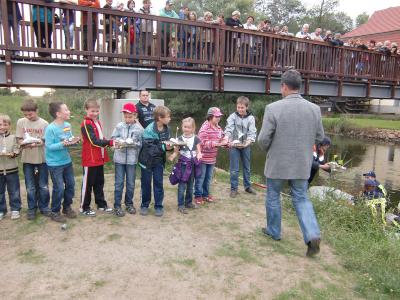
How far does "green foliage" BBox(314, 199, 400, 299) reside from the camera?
355cm

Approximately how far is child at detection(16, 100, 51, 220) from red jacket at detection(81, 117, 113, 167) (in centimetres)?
51

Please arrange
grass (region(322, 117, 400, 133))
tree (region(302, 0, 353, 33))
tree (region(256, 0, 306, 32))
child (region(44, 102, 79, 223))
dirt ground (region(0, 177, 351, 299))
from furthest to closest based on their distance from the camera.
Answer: tree (region(256, 0, 306, 32)) → tree (region(302, 0, 353, 33)) → grass (region(322, 117, 400, 133)) → child (region(44, 102, 79, 223)) → dirt ground (region(0, 177, 351, 299))

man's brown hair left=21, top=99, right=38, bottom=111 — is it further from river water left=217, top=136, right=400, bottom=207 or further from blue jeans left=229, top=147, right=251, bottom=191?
river water left=217, top=136, right=400, bottom=207

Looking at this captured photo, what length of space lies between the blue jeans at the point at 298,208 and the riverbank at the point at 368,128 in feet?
61.4

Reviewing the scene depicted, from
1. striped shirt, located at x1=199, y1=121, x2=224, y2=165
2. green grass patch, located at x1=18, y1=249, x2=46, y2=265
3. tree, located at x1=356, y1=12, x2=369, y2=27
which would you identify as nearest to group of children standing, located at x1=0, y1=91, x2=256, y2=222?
striped shirt, located at x1=199, y1=121, x2=224, y2=165

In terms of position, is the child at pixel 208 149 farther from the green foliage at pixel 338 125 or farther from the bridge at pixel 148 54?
the green foliage at pixel 338 125

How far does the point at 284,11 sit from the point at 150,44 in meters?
53.2

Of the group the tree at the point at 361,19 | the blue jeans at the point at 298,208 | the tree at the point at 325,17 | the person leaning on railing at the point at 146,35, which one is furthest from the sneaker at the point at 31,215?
the tree at the point at 361,19

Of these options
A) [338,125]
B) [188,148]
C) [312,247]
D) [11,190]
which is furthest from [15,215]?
[338,125]

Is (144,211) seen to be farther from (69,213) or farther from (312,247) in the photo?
(312,247)

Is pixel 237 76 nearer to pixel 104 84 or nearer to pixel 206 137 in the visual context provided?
pixel 104 84

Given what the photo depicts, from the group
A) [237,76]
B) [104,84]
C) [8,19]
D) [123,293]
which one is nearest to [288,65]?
[237,76]

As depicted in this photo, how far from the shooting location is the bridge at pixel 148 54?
7.39 m

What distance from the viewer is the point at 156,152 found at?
4855 mm
